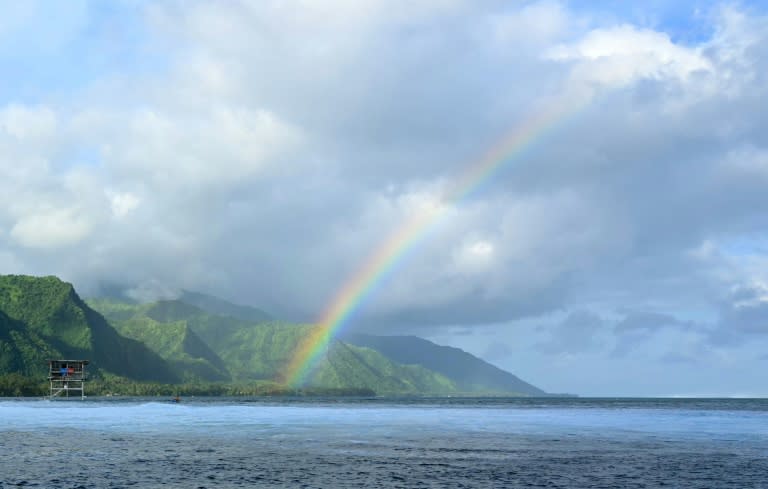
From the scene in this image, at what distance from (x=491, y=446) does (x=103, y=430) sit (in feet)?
183

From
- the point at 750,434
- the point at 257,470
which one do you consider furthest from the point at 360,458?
the point at 750,434

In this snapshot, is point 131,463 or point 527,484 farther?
point 131,463

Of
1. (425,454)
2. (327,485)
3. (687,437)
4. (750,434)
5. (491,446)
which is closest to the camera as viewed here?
(327,485)

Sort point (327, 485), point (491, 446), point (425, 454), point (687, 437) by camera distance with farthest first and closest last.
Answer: point (687, 437), point (491, 446), point (425, 454), point (327, 485)

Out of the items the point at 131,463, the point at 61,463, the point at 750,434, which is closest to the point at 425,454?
the point at 131,463

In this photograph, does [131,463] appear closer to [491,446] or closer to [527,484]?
[527,484]

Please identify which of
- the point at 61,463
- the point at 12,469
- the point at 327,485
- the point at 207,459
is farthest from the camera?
the point at 207,459

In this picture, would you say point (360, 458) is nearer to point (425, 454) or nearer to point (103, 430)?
point (425, 454)

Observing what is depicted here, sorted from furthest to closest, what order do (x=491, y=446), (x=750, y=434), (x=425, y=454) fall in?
1. (x=750, y=434)
2. (x=491, y=446)
3. (x=425, y=454)

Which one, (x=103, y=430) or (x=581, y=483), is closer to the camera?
(x=581, y=483)

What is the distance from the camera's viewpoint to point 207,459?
6475 cm

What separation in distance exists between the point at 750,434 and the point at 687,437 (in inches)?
563

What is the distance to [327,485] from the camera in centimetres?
4894

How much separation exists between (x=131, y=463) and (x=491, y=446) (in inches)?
1525
